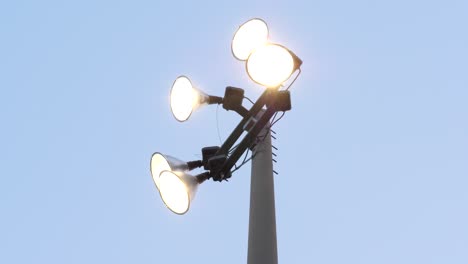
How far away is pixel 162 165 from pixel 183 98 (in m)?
0.64

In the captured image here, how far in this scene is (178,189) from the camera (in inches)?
138

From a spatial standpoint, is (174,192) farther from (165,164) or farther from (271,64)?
(271,64)

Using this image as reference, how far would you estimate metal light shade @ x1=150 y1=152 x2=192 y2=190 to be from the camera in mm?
3637

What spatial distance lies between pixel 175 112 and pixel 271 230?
50.4 inches

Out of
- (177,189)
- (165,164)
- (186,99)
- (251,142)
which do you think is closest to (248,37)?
(186,99)

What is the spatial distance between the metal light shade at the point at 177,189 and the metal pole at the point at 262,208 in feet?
1.18

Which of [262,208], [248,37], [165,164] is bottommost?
[262,208]

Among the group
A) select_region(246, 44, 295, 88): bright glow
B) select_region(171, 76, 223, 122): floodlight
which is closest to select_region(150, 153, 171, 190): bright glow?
select_region(171, 76, 223, 122): floodlight

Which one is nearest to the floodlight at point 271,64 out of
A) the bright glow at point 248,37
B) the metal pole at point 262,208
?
the metal pole at point 262,208

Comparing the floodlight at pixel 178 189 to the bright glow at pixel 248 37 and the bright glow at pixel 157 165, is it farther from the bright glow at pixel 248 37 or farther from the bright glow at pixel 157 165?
the bright glow at pixel 248 37

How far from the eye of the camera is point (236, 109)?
3980 mm

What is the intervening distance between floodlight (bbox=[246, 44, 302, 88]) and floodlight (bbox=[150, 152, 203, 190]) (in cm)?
77

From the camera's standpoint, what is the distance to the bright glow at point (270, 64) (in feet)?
10.6

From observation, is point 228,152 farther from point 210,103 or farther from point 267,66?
point 267,66
